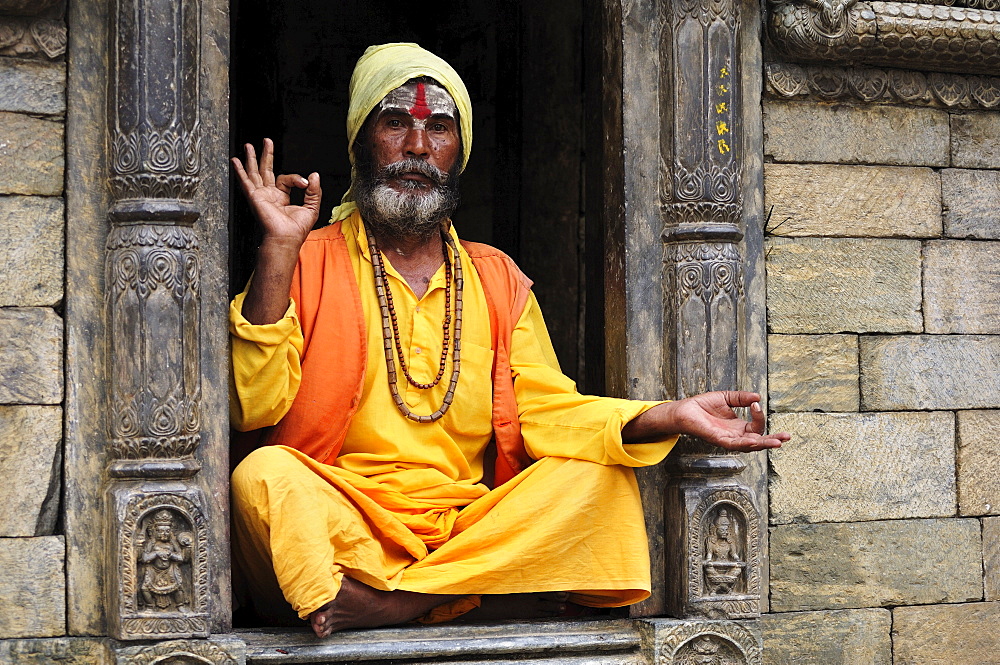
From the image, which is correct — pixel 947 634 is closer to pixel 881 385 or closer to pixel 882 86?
pixel 881 385

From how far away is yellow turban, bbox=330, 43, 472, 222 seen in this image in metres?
4.02

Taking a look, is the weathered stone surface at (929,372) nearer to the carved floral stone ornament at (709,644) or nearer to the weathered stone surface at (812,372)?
the weathered stone surface at (812,372)

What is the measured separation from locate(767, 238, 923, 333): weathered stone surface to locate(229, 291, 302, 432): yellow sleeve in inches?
64.7

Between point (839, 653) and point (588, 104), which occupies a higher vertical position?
point (588, 104)

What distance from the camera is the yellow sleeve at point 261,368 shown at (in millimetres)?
3557

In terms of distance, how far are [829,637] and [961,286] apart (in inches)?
52.8

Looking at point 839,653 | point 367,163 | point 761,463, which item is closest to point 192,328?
point 367,163

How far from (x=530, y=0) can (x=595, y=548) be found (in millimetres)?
2891

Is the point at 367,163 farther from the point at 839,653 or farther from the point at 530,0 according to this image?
the point at 839,653

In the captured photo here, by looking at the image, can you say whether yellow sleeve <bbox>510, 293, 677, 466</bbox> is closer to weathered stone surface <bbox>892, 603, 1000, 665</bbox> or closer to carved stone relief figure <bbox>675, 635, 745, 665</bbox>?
carved stone relief figure <bbox>675, 635, 745, 665</bbox>

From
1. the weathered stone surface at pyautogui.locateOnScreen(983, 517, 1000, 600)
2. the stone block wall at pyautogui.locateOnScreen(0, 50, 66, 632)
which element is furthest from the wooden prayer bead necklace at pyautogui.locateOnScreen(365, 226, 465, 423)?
the weathered stone surface at pyautogui.locateOnScreen(983, 517, 1000, 600)

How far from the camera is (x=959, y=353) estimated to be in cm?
438

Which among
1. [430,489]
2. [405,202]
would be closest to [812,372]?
[430,489]

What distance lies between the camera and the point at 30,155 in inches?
139
